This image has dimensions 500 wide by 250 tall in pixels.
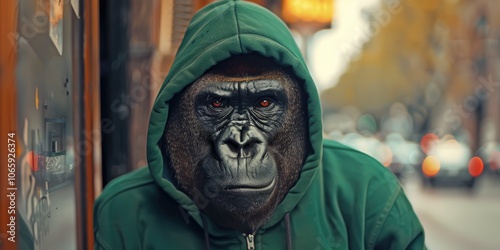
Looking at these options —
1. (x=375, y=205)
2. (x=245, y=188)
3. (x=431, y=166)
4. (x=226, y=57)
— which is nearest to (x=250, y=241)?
(x=245, y=188)

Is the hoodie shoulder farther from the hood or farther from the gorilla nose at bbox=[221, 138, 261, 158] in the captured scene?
the gorilla nose at bbox=[221, 138, 261, 158]

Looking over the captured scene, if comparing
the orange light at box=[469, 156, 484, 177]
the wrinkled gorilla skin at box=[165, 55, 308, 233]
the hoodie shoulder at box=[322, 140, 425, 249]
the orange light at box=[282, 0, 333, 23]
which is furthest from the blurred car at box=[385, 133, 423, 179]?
the wrinkled gorilla skin at box=[165, 55, 308, 233]

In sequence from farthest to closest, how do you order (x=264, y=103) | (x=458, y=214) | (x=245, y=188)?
1. (x=458, y=214)
2. (x=264, y=103)
3. (x=245, y=188)

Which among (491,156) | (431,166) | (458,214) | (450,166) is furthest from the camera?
(491,156)

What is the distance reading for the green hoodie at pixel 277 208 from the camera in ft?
6.59

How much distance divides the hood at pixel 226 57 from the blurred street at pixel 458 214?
334 inches

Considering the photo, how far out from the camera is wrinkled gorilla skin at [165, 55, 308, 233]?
1945mm

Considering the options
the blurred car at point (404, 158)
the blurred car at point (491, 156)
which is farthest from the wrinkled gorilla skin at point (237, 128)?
the blurred car at point (491, 156)

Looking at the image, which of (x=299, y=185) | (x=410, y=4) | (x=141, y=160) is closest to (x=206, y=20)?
(x=299, y=185)

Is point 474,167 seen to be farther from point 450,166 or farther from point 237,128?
point 237,128

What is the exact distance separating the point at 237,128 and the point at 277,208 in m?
0.24

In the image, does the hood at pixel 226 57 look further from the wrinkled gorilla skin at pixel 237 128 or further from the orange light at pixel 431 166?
the orange light at pixel 431 166

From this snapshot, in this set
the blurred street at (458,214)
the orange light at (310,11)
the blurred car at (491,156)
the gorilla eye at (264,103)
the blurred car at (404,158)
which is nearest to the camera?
the gorilla eye at (264,103)

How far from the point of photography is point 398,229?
2115 millimetres
